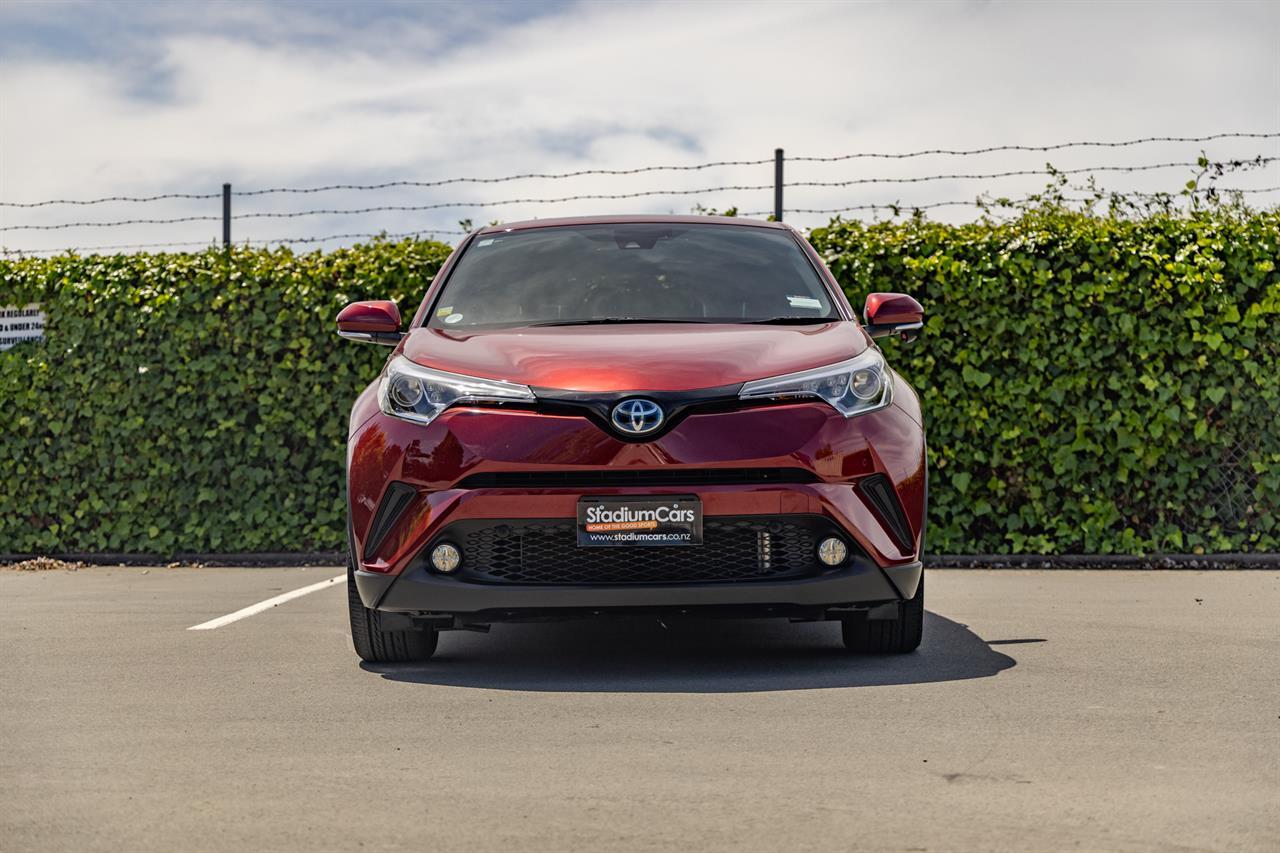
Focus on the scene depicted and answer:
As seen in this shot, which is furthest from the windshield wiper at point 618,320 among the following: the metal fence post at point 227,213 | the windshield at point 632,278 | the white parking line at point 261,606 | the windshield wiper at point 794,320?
the metal fence post at point 227,213

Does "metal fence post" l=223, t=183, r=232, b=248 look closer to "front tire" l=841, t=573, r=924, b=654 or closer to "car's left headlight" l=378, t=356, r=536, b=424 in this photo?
"car's left headlight" l=378, t=356, r=536, b=424

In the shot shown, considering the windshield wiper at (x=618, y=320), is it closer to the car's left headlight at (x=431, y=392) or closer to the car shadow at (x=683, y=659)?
the car's left headlight at (x=431, y=392)

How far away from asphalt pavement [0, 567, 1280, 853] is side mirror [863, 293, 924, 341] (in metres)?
1.31

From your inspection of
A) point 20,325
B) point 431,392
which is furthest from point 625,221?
point 20,325

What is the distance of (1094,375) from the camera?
1074cm

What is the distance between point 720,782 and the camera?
4.32 m

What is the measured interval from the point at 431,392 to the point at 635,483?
83 centimetres

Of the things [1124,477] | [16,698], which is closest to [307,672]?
[16,698]

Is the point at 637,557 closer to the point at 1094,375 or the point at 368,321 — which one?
the point at 368,321

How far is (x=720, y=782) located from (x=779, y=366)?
2.09 m

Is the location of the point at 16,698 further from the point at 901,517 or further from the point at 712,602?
the point at 901,517

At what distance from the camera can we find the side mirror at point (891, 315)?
22.9 feet

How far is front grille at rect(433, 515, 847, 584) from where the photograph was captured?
5902mm

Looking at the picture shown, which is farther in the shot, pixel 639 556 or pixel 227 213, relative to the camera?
pixel 227 213
